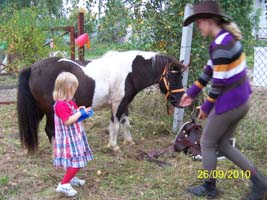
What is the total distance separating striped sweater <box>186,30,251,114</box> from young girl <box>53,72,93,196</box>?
3.67ft

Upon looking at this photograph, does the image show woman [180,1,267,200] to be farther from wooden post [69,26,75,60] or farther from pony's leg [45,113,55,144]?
wooden post [69,26,75,60]

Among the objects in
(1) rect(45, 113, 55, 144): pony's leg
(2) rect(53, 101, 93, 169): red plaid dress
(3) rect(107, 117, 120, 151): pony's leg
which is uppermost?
(2) rect(53, 101, 93, 169): red plaid dress

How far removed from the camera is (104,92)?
187 inches

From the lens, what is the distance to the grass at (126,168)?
11.6 feet

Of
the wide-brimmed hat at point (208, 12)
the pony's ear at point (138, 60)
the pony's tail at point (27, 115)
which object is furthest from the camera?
the pony's ear at point (138, 60)

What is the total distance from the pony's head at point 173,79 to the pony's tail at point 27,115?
175 centimetres

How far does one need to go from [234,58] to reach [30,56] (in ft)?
16.4

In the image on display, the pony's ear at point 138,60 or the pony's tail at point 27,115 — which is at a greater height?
the pony's ear at point 138,60

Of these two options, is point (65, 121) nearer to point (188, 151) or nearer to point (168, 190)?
point (168, 190)

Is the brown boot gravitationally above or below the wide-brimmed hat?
below

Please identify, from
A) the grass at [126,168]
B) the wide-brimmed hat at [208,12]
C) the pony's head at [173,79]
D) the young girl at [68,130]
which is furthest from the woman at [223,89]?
the pony's head at [173,79]

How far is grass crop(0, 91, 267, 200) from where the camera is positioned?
11.6 feet

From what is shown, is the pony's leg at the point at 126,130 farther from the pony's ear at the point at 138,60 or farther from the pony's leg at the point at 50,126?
the pony's leg at the point at 50,126

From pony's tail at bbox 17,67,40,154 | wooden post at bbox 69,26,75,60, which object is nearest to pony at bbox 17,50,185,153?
pony's tail at bbox 17,67,40,154
